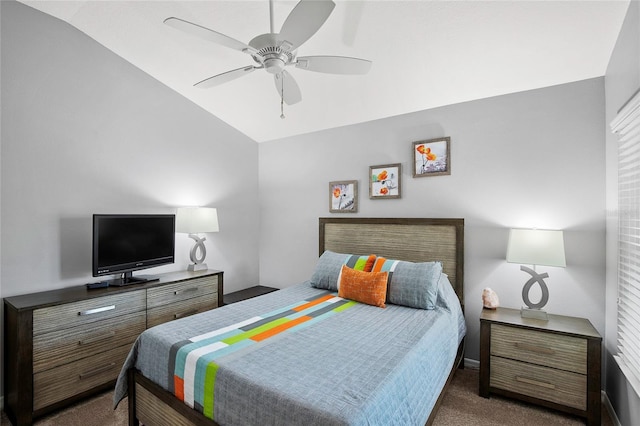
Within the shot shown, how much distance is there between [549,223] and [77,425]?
3.82 meters

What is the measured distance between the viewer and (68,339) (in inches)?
88.5

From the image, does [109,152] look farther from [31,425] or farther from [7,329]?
[31,425]

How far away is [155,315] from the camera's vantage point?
2787mm

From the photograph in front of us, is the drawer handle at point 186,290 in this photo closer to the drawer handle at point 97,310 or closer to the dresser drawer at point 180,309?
the dresser drawer at point 180,309

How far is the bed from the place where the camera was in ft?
4.32

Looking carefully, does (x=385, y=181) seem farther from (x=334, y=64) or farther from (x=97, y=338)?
(x=97, y=338)

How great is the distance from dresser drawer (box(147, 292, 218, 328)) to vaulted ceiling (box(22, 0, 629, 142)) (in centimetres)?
221

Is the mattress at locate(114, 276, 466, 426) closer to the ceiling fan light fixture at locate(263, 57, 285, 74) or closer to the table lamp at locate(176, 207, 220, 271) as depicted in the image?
the table lamp at locate(176, 207, 220, 271)

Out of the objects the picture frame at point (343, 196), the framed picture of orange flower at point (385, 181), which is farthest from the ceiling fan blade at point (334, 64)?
the picture frame at point (343, 196)

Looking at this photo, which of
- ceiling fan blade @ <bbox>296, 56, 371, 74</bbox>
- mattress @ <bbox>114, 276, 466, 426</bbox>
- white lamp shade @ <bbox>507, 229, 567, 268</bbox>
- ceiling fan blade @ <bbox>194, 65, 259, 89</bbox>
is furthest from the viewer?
white lamp shade @ <bbox>507, 229, 567, 268</bbox>

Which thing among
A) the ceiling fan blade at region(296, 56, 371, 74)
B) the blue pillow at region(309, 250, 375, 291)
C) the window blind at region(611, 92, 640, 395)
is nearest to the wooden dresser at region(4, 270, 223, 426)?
the blue pillow at region(309, 250, 375, 291)

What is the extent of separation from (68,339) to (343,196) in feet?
9.11

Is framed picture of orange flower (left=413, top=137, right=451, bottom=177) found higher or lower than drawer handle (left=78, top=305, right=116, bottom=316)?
higher

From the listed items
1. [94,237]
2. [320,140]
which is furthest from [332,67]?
[94,237]
